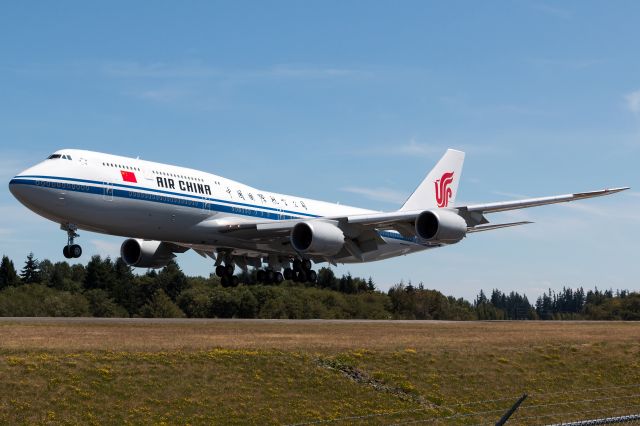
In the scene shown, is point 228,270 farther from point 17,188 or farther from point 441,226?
point 17,188

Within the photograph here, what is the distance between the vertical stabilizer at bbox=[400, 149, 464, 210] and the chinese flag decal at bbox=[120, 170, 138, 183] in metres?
25.6

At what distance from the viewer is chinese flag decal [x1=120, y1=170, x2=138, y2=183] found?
42.8 m

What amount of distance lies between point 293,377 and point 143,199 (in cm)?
1615

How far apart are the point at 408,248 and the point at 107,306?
3794 cm

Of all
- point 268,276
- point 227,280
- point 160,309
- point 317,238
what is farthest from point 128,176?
point 160,309

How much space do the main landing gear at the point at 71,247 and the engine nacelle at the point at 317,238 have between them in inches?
461

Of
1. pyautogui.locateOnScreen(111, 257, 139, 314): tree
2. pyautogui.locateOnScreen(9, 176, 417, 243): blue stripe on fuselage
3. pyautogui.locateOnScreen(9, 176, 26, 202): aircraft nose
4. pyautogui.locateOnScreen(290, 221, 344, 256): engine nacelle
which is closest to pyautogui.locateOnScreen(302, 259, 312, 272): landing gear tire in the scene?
pyautogui.locateOnScreen(9, 176, 417, 243): blue stripe on fuselage

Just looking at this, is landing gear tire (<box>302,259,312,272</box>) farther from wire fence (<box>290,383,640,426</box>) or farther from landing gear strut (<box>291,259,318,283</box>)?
wire fence (<box>290,383,640,426</box>)

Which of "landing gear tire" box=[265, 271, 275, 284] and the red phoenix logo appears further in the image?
the red phoenix logo

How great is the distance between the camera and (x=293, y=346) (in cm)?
3497

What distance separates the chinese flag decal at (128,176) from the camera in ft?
140

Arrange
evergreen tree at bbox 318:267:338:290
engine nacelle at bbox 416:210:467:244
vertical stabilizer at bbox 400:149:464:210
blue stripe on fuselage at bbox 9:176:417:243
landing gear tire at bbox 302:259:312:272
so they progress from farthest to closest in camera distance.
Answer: evergreen tree at bbox 318:267:338:290
vertical stabilizer at bbox 400:149:464:210
landing gear tire at bbox 302:259:312:272
engine nacelle at bbox 416:210:467:244
blue stripe on fuselage at bbox 9:176:417:243

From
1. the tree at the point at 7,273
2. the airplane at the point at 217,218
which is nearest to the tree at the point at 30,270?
the tree at the point at 7,273

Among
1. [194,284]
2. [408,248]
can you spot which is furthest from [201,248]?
[194,284]
